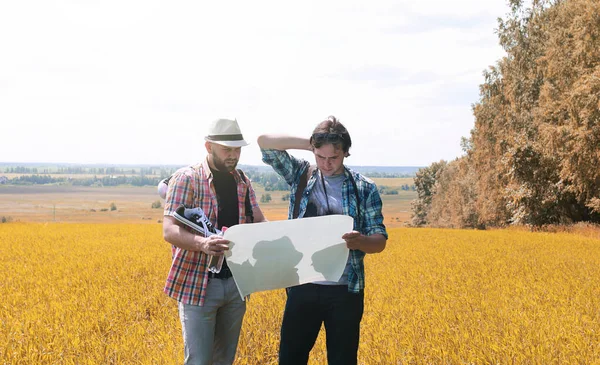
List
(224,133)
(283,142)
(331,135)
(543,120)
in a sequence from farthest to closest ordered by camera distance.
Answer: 1. (543,120)
2. (224,133)
3. (283,142)
4. (331,135)

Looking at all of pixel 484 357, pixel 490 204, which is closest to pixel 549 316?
pixel 484 357

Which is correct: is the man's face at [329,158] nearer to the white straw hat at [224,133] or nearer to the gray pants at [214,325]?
the white straw hat at [224,133]

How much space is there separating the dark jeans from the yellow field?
1.51 m

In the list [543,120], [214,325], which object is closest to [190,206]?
[214,325]

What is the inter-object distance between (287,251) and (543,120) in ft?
76.6

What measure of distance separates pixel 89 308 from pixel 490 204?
27631 mm

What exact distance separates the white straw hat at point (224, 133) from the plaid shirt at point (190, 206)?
24 cm

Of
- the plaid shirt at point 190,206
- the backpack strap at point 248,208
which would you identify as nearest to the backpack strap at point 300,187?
the backpack strap at point 248,208

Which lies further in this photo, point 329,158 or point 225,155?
point 225,155

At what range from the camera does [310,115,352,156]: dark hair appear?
9.61ft

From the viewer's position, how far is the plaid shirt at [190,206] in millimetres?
3131

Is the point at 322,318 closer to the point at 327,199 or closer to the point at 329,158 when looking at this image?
the point at 327,199

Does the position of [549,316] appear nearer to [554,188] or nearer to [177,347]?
[177,347]

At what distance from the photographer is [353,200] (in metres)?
3.12
